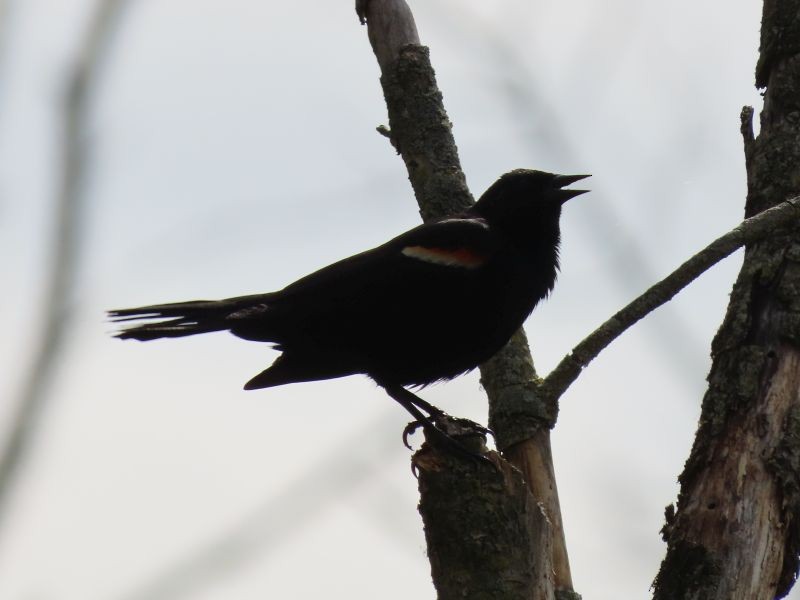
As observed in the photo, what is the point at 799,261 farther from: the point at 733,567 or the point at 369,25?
the point at 369,25

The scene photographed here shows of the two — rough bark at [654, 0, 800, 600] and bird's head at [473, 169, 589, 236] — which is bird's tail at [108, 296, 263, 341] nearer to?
bird's head at [473, 169, 589, 236]

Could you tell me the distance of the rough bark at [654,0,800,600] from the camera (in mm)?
3154

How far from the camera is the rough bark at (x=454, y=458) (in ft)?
9.14

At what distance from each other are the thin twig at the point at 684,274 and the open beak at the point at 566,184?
1.16 metres

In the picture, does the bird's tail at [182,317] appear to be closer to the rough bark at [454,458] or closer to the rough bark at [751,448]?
the rough bark at [454,458]

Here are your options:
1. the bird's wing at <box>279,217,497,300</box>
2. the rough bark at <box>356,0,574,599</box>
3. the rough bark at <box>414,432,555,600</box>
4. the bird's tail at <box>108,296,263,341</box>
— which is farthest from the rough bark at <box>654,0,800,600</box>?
the bird's tail at <box>108,296,263,341</box>

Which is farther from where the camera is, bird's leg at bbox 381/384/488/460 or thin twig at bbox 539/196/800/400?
bird's leg at bbox 381/384/488/460

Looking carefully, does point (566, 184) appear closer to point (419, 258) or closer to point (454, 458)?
point (419, 258)

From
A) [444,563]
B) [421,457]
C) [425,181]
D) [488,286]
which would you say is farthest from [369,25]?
[444,563]

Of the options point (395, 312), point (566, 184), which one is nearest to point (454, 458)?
point (395, 312)

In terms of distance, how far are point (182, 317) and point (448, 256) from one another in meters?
1.04

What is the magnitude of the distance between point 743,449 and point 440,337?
126 centimetres

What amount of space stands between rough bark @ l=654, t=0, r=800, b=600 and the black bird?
0.92 metres

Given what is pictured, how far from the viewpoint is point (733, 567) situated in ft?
10.3
